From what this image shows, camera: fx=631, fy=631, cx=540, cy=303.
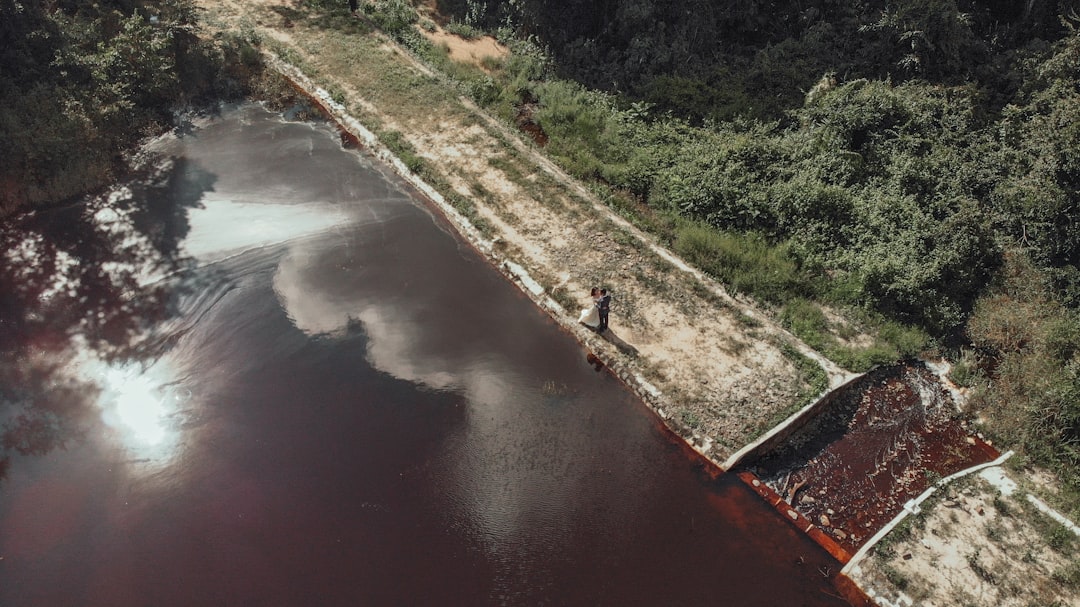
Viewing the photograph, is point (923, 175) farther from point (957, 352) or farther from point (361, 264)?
point (361, 264)

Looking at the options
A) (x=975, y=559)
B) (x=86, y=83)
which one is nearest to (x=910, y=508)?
(x=975, y=559)

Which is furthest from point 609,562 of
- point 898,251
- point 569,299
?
point 898,251

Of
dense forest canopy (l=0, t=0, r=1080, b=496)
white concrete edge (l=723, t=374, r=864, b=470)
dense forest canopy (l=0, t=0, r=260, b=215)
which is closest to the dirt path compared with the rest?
white concrete edge (l=723, t=374, r=864, b=470)

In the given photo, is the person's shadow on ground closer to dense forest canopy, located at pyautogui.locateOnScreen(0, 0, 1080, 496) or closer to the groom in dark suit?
the groom in dark suit

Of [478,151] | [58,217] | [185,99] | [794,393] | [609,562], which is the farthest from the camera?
[185,99]

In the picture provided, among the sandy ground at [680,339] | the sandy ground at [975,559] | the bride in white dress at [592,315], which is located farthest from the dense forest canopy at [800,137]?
the bride in white dress at [592,315]

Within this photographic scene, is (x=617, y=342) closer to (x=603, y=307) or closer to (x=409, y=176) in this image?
(x=603, y=307)
